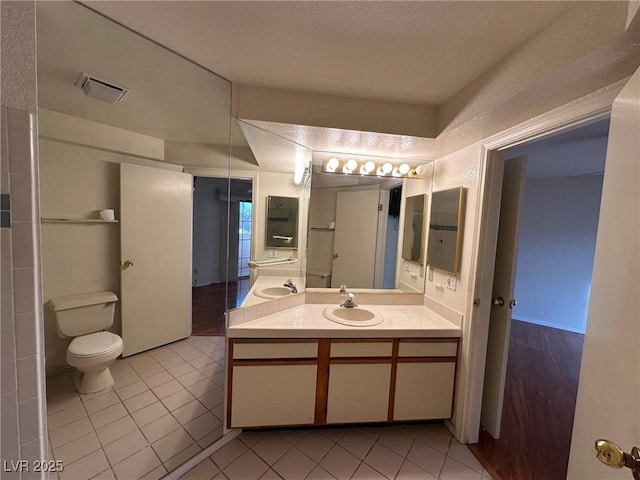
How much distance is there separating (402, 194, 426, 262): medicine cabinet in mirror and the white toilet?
Result: 2.40m

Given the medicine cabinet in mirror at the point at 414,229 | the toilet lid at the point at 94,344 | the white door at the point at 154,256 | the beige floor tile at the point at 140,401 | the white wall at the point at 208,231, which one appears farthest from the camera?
the white wall at the point at 208,231

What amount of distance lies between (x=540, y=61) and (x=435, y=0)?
0.49 m

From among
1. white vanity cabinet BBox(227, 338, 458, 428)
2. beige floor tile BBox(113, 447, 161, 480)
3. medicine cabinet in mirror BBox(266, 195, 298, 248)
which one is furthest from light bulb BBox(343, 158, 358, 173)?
beige floor tile BBox(113, 447, 161, 480)

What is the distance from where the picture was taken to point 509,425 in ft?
6.15

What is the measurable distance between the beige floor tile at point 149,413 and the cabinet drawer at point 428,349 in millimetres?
1768

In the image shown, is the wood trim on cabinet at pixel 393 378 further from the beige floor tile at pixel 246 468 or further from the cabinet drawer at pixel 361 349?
the beige floor tile at pixel 246 468

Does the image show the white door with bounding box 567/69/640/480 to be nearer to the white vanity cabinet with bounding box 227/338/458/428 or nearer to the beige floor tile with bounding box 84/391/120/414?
the white vanity cabinet with bounding box 227/338/458/428

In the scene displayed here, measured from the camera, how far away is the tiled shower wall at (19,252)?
0.74 meters

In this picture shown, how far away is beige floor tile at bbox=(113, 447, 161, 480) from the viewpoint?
1.38 metres

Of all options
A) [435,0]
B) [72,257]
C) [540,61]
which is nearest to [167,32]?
[435,0]

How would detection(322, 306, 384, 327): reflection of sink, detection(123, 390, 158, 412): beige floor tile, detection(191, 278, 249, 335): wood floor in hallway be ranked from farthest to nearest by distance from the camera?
1. detection(191, 278, 249, 335): wood floor in hallway
2. detection(322, 306, 384, 327): reflection of sink
3. detection(123, 390, 158, 412): beige floor tile

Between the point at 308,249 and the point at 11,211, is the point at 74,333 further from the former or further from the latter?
the point at 308,249

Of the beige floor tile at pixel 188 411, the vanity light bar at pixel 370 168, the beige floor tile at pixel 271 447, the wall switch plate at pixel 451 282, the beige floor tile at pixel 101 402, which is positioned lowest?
the beige floor tile at pixel 271 447

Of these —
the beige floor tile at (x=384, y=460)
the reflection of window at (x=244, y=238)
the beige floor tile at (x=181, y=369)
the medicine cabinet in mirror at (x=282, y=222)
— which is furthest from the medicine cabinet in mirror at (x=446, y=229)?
the beige floor tile at (x=181, y=369)
